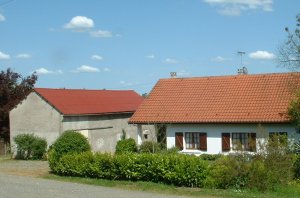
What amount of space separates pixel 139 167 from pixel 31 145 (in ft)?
58.5

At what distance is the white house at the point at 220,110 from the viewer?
29.3 metres

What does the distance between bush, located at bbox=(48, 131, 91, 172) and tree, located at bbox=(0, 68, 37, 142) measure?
611 inches

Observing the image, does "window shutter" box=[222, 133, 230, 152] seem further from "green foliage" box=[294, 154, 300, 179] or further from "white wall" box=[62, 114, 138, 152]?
"white wall" box=[62, 114, 138, 152]

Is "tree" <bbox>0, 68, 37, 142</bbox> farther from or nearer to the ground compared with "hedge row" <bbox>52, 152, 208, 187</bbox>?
farther from the ground

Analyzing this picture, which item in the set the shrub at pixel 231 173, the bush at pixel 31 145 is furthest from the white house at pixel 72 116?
the shrub at pixel 231 173

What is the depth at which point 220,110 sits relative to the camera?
3127cm

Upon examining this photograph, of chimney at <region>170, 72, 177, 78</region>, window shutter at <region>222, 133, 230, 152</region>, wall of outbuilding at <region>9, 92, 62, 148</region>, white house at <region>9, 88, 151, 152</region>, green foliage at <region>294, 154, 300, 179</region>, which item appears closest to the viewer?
green foliage at <region>294, 154, 300, 179</region>

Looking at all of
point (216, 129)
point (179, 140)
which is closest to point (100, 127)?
point (179, 140)

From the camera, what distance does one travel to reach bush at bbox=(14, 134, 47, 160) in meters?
36.3

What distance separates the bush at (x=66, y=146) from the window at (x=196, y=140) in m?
7.44

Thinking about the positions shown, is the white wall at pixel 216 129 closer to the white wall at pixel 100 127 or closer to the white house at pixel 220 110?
the white house at pixel 220 110

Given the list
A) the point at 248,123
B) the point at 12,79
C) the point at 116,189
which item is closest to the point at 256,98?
the point at 248,123

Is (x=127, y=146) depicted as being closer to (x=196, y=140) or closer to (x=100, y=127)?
(x=196, y=140)

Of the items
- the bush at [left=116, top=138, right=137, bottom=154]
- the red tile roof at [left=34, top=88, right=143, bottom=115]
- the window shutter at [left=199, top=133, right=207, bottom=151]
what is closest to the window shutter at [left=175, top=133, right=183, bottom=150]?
the window shutter at [left=199, top=133, right=207, bottom=151]
